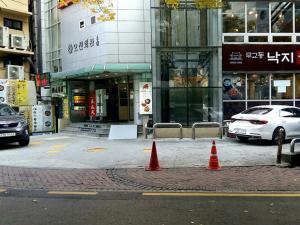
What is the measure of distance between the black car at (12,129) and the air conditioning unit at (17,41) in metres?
12.5

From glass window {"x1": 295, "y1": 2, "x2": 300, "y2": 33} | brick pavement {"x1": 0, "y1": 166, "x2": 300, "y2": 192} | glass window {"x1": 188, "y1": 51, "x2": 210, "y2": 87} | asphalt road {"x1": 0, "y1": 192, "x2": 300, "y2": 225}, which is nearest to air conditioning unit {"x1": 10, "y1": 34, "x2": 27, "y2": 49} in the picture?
glass window {"x1": 188, "y1": 51, "x2": 210, "y2": 87}

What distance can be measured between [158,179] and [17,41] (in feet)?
70.6

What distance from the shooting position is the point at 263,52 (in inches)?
782

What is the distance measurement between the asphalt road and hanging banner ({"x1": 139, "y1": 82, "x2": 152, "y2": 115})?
38.7 ft

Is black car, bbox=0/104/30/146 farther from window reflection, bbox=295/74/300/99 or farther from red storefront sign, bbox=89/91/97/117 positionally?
window reflection, bbox=295/74/300/99

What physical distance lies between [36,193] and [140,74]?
12710 millimetres

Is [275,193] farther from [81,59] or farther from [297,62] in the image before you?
[81,59]

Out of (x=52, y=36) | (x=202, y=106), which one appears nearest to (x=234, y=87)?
(x=202, y=106)

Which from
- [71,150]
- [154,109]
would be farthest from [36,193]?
[154,109]

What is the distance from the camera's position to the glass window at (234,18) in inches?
798

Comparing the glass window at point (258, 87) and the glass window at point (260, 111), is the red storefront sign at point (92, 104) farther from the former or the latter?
the glass window at point (260, 111)

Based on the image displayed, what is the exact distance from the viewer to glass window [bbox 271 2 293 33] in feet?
67.1

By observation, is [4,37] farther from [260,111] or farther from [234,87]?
A: [260,111]

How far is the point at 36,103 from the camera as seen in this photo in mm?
25469
